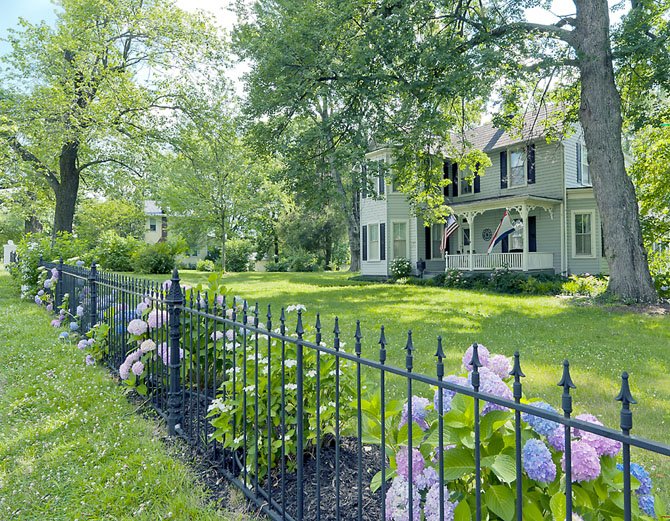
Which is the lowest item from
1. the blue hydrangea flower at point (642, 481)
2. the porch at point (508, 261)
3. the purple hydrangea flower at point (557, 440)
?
the blue hydrangea flower at point (642, 481)

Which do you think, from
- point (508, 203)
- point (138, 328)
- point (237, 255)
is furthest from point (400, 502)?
point (237, 255)

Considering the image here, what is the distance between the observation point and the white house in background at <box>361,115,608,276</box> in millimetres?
17281

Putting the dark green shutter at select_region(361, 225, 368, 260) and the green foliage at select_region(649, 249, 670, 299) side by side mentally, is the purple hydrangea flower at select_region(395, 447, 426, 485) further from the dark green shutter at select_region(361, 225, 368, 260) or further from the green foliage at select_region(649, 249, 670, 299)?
the dark green shutter at select_region(361, 225, 368, 260)

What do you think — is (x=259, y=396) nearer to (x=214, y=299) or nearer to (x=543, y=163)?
(x=214, y=299)

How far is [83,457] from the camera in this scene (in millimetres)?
3277

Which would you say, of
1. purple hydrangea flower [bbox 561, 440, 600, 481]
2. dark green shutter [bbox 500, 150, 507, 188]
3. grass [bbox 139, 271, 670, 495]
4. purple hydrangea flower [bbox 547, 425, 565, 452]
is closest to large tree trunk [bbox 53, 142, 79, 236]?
grass [bbox 139, 271, 670, 495]

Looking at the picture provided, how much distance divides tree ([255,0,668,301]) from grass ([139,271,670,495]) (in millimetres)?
2451

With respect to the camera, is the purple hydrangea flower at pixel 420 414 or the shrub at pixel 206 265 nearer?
the purple hydrangea flower at pixel 420 414

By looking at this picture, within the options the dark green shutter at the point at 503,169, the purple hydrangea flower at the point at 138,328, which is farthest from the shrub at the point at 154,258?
the purple hydrangea flower at the point at 138,328

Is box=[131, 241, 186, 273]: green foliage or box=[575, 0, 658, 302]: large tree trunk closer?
box=[575, 0, 658, 302]: large tree trunk

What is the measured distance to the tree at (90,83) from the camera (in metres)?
14.1

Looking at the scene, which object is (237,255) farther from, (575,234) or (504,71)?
(504,71)

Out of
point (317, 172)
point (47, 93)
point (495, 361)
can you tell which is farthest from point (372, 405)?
point (47, 93)

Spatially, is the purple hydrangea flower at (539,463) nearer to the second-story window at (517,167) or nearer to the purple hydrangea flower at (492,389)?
the purple hydrangea flower at (492,389)
